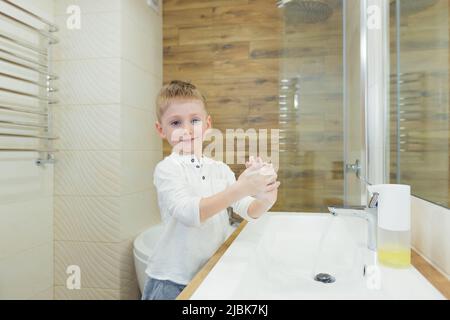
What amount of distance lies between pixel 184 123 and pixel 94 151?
980 mm

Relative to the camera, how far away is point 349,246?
0.96 meters

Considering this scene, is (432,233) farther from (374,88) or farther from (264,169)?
(374,88)

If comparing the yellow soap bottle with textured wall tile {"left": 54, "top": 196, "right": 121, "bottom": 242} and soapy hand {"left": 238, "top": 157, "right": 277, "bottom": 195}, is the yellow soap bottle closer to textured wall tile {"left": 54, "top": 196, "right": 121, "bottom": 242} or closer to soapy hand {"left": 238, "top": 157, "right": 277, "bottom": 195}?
soapy hand {"left": 238, "top": 157, "right": 277, "bottom": 195}

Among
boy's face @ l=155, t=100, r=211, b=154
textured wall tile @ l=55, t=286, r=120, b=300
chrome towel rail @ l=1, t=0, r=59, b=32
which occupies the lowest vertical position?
textured wall tile @ l=55, t=286, r=120, b=300

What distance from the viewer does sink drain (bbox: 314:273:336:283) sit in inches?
32.2

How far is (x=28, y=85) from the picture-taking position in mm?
1560

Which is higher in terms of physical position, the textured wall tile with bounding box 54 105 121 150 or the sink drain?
the textured wall tile with bounding box 54 105 121 150

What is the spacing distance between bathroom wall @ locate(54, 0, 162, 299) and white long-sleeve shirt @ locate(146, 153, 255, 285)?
840mm

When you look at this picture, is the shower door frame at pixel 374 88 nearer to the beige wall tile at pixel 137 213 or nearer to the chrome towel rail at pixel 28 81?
the beige wall tile at pixel 137 213

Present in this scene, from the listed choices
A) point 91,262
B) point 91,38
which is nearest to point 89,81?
point 91,38

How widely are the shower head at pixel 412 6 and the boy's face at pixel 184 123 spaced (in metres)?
0.61

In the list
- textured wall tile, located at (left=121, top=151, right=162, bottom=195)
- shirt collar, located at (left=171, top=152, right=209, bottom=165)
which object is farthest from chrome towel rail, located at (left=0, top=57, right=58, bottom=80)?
shirt collar, located at (left=171, top=152, right=209, bottom=165)

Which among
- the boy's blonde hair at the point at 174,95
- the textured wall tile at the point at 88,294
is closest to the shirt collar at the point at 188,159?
the boy's blonde hair at the point at 174,95

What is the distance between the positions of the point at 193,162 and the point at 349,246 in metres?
0.50
